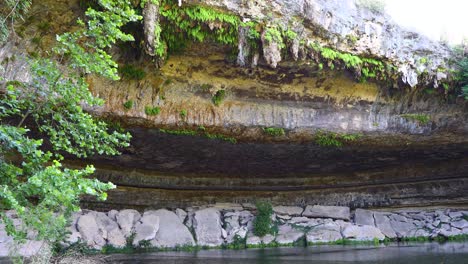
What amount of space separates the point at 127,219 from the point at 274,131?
567cm

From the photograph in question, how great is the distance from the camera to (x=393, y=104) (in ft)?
37.7

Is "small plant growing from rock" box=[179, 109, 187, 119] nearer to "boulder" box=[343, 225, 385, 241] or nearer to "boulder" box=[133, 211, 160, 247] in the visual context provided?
"boulder" box=[133, 211, 160, 247]

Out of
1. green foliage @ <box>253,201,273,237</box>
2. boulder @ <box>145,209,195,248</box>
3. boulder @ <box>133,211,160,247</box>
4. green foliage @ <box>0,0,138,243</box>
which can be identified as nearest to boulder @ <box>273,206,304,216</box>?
green foliage @ <box>253,201,273,237</box>

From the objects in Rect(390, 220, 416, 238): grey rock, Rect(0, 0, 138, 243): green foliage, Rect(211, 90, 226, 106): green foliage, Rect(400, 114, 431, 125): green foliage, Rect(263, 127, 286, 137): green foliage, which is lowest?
Rect(390, 220, 416, 238): grey rock

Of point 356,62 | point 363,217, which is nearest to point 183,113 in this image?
point 356,62

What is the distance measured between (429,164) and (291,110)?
7.10 meters

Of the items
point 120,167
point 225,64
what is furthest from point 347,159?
point 120,167

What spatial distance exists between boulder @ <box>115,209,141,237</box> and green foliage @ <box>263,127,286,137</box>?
17.9 ft

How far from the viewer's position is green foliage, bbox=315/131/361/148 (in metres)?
11.6

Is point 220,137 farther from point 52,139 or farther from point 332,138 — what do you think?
point 52,139

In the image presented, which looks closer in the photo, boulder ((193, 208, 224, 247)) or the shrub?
the shrub

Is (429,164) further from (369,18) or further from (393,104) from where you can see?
(369,18)

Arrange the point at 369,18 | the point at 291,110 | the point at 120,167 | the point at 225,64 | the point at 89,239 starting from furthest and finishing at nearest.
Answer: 1. the point at 120,167
2. the point at 89,239
3. the point at 291,110
4. the point at 369,18
5. the point at 225,64

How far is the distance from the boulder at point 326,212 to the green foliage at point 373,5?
26.2 feet
